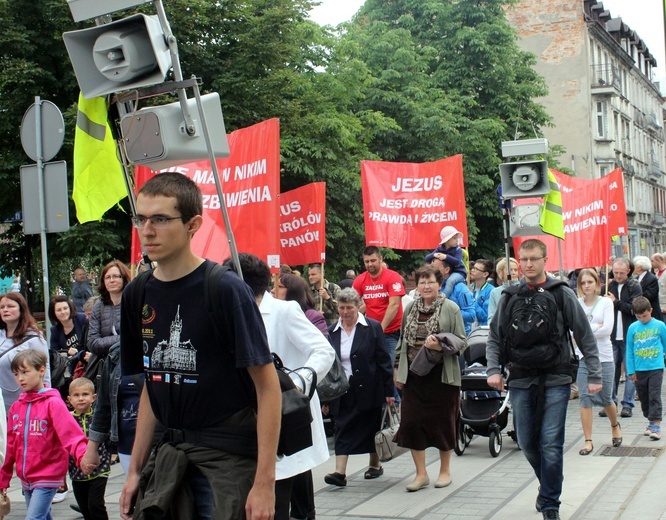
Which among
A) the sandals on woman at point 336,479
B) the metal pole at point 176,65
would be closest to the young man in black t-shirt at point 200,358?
the metal pole at point 176,65

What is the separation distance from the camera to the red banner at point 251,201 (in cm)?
920

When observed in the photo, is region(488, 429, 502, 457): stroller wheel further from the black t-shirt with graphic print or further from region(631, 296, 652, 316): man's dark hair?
the black t-shirt with graphic print

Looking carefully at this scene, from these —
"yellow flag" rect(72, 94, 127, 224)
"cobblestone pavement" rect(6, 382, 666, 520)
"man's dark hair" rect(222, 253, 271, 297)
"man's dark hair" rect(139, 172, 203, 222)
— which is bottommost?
"cobblestone pavement" rect(6, 382, 666, 520)

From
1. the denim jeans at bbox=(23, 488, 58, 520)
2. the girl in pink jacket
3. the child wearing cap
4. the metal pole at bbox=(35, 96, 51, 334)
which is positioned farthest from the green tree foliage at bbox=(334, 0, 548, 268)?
the denim jeans at bbox=(23, 488, 58, 520)

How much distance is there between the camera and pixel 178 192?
11.8 ft

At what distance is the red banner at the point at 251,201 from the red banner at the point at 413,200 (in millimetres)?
5272

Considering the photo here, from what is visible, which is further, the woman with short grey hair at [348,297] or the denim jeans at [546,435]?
the woman with short grey hair at [348,297]

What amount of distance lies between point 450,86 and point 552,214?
1225 inches

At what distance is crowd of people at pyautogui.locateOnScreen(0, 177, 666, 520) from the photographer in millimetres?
3496

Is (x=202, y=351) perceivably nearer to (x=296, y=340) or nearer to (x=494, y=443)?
(x=296, y=340)

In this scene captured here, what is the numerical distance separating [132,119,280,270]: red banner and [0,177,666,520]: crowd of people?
0.53 m

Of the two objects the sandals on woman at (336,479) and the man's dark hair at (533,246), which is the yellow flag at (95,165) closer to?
the man's dark hair at (533,246)

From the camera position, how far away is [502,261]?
47.4ft

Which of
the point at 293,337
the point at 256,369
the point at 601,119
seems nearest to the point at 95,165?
the point at 293,337
